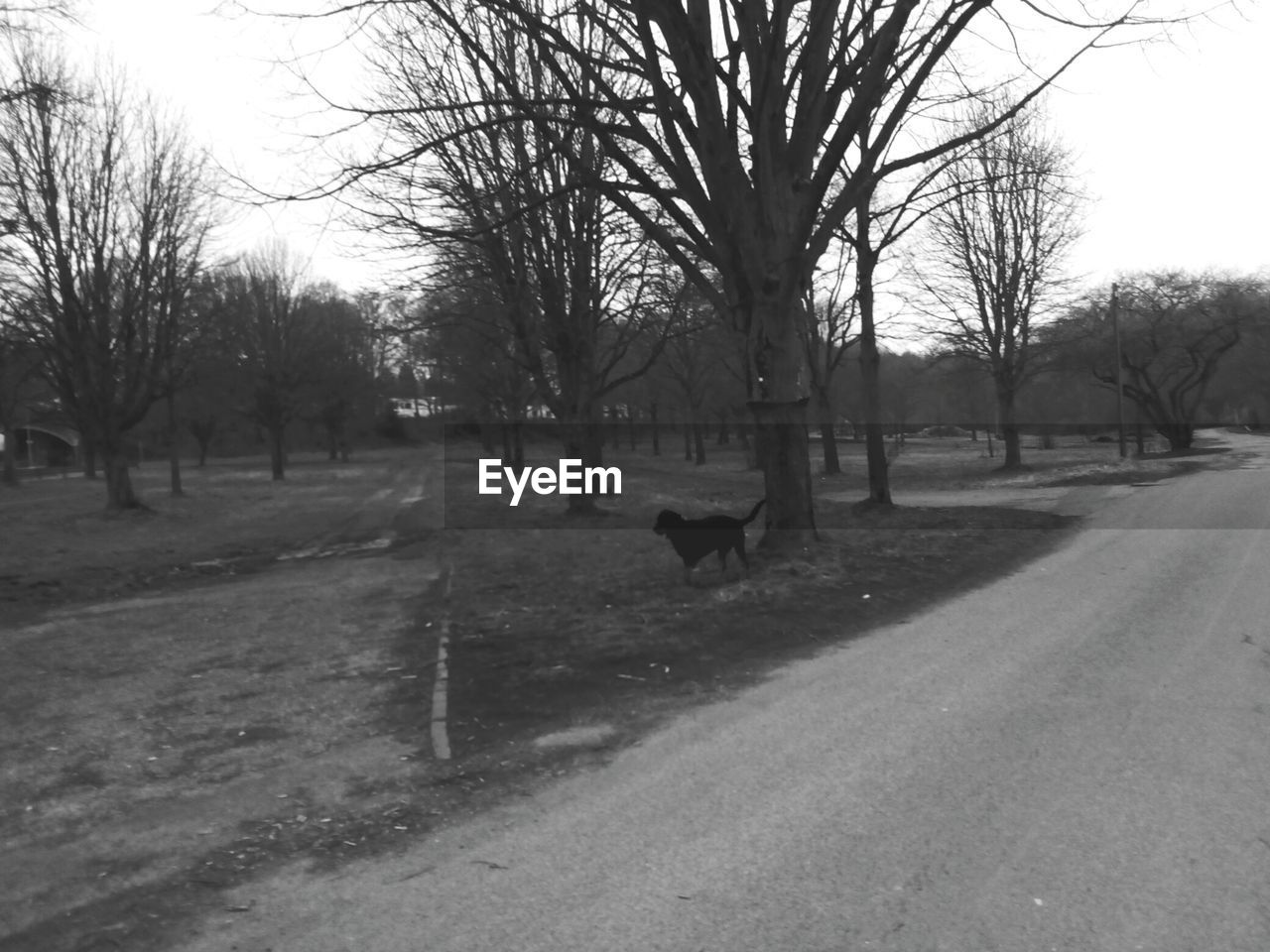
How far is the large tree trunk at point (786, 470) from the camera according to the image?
43.2ft

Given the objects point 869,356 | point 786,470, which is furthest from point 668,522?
point 869,356

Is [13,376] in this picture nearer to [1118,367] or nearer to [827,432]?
[827,432]

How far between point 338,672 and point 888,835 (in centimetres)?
534

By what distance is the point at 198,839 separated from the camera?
5172 millimetres

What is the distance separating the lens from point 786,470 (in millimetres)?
13469

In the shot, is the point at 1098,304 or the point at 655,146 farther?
the point at 1098,304

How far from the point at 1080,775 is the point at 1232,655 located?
132 inches

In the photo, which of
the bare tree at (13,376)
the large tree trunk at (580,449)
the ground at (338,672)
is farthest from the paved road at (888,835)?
the bare tree at (13,376)

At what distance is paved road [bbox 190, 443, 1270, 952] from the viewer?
3.99 m

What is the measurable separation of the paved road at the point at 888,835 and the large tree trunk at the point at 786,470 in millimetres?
5364

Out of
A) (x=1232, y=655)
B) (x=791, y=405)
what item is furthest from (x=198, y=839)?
(x=791, y=405)

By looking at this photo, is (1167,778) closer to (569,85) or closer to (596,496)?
(569,85)

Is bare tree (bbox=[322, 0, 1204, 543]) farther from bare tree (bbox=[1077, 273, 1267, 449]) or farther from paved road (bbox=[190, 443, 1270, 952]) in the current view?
bare tree (bbox=[1077, 273, 1267, 449])

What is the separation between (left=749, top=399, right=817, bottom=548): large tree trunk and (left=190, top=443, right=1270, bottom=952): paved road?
536 centimetres
